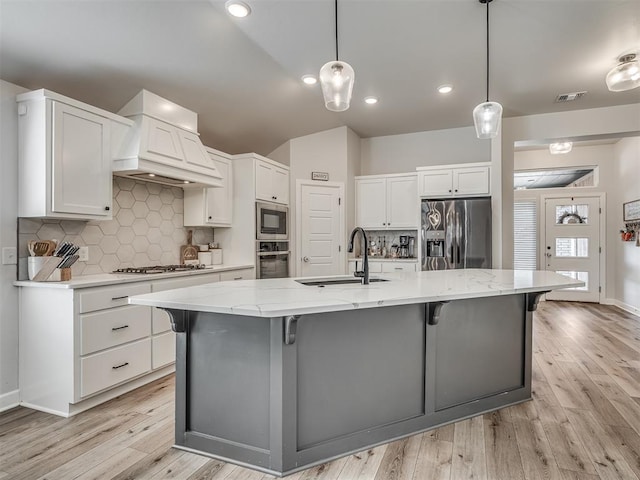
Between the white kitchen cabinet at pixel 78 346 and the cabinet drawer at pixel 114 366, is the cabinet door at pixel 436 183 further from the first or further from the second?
the cabinet drawer at pixel 114 366

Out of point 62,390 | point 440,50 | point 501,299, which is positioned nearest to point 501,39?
point 440,50

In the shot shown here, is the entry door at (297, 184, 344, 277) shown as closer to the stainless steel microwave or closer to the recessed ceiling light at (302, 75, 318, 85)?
the stainless steel microwave

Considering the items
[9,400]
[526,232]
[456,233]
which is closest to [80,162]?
[9,400]

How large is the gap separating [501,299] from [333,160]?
10.5 feet

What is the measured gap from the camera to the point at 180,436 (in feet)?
6.64

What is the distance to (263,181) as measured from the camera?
14.6 ft

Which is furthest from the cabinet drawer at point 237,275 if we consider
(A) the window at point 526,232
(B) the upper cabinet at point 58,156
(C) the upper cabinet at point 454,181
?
(A) the window at point 526,232

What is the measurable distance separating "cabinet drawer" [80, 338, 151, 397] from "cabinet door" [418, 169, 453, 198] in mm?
3701

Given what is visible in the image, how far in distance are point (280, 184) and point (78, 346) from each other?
9.72ft

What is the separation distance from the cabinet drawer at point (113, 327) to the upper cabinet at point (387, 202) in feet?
10.9

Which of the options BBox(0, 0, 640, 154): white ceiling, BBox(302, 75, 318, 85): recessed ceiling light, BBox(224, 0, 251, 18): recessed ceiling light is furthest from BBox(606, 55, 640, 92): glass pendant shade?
BBox(224, 0, 251, 18): recessed ceiling light

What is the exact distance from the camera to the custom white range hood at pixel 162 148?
2955mm

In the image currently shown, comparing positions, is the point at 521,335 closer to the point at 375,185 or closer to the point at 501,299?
the point at 501,299

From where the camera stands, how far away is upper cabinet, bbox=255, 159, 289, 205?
4375mm
